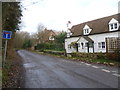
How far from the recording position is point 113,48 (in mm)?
13211

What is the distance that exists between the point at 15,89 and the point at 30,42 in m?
Result: 54.5

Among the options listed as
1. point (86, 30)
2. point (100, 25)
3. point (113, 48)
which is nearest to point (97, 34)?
point (100, 25)

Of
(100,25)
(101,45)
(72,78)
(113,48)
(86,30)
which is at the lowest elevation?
(72,78)

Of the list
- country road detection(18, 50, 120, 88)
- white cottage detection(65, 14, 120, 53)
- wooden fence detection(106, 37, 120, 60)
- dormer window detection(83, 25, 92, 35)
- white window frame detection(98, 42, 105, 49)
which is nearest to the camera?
country road detection(18, 50, 120, 88)

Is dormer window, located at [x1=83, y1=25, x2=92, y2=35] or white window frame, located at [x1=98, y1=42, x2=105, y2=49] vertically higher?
dormer window, located at [x1=83, y1=25, x2=92, y2=35]

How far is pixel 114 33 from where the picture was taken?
21.2 m

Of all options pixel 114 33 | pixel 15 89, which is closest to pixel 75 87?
pixel 15 89

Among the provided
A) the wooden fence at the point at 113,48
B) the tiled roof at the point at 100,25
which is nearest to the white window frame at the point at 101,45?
the tiled roof at the point at 100,25

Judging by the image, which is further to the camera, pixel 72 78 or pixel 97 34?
pixel 97 34

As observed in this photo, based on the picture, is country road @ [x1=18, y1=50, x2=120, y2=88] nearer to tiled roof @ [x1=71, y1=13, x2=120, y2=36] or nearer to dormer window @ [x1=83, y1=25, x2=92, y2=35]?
tiled roof @ [x1=71, y1=13, x2=120, y2=36]

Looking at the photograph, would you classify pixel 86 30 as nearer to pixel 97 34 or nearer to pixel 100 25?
pixel 100 25

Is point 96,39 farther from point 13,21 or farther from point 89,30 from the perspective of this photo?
point 13,21

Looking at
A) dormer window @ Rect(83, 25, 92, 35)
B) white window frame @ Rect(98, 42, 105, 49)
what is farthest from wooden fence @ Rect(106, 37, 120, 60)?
dormer window @ Rect(83, 25, 92, 35)

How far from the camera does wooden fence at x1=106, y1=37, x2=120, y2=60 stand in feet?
41.1
